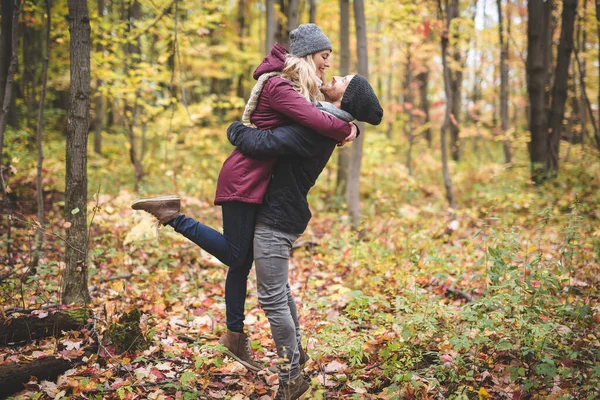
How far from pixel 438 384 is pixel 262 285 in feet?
A: 4.34

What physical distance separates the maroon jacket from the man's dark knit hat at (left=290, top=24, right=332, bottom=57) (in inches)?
4.7

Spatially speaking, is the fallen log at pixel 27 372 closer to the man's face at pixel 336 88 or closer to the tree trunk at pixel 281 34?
the man's face at pixel 336 88

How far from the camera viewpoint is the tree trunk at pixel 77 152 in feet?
11.1

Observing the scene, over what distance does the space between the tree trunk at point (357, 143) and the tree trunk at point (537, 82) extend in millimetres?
4585

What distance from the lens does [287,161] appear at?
8.98 feet

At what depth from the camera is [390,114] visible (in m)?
15.6

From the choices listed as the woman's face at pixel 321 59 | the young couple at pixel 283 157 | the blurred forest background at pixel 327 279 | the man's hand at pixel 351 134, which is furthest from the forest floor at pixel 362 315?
the woman's face at pixel 321 59

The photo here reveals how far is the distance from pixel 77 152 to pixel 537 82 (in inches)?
365

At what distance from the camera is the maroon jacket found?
2.56m

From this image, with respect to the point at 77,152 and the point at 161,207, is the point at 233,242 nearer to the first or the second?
the point at 161,207

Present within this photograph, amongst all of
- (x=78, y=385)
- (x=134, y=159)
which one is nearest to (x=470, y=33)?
A: (x=134, y=159)

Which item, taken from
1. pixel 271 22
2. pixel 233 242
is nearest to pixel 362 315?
pixel 233 242

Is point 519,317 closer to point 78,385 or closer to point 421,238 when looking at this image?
point 421,238

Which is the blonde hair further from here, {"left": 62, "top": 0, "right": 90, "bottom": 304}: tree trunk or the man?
{"left": 62, "top": 0, "right": 90, "bottom": 304}: tree trunk
